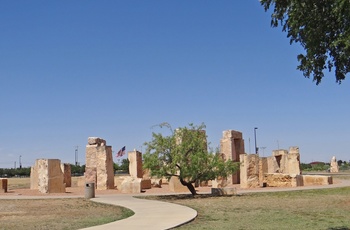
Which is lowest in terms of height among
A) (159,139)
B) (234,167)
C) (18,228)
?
(18,228)

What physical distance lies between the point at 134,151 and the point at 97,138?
3.74 meters

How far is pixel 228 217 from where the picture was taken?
14352 millimetres

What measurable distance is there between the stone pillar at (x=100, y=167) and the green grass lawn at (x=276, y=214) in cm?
1559

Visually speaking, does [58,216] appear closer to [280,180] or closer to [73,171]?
[280,180]

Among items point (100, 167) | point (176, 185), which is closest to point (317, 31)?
point (176, 185)

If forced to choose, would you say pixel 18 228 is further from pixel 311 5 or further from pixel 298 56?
pixel 311 5

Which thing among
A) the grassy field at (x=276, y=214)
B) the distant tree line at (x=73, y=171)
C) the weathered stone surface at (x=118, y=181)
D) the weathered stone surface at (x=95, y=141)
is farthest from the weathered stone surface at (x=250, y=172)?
the distant tree line at (x=73, y=171)

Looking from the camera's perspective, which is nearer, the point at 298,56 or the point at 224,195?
the point at 298,56

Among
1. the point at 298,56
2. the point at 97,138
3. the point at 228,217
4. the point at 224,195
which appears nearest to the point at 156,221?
the point at 228,217

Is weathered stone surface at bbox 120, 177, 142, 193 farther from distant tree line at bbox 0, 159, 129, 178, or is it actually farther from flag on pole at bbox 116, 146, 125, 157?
distant tree line at bbox 0, 159, 129, 178

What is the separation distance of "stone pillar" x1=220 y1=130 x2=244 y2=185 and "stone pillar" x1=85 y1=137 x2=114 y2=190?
886 cm

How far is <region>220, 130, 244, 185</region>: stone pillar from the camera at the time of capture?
117 ft

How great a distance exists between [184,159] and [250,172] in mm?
8075

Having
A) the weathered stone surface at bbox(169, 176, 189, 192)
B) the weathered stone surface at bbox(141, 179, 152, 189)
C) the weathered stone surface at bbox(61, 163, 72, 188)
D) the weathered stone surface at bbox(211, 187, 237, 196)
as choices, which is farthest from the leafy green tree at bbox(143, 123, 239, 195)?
the weathered stone surface at bbox(61, 163, 72, 188)
